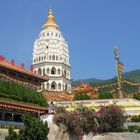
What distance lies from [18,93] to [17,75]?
24.4ft

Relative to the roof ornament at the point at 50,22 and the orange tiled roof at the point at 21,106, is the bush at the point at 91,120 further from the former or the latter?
the roof ornament at the point at 50,22

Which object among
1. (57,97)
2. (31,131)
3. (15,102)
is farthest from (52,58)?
(31,131)

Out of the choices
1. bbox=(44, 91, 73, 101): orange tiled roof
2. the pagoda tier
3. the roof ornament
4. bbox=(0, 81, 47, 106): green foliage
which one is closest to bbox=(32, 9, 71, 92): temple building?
the roof ornament

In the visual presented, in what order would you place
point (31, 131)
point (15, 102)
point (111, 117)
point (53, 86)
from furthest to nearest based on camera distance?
point (53, 86)
point (15, 102)
point (111, 117)
point (31, 131)

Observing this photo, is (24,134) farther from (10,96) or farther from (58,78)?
(58,78)

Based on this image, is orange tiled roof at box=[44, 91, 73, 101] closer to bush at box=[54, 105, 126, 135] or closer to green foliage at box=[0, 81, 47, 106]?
green foliage at box=[0, 81, 47, 106]

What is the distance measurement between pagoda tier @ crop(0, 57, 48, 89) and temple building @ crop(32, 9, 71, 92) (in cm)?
2801

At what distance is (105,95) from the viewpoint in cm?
5572

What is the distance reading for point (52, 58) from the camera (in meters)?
86.1

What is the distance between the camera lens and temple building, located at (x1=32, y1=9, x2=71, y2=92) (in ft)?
274

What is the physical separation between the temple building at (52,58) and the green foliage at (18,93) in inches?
1426

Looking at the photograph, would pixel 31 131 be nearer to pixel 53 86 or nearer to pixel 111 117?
pixel 111 117

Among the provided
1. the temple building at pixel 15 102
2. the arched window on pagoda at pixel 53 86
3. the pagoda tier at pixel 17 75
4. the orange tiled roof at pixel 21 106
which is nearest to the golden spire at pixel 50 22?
the arched window on pagoda at pixel 53 86

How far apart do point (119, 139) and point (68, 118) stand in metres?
4.50
